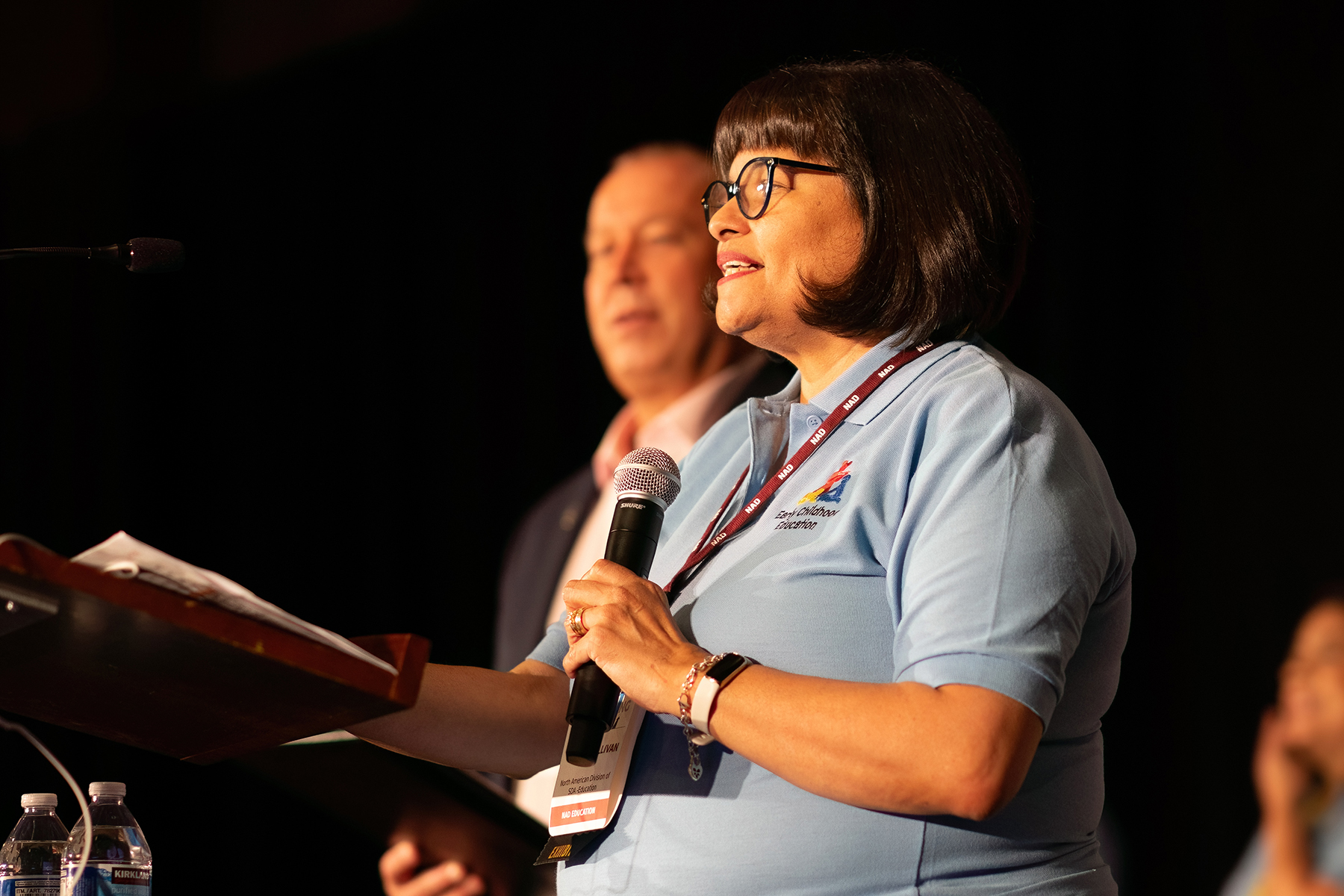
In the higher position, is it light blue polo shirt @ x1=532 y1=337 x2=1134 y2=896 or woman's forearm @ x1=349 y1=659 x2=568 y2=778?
light blue polo shirt @ x1=532 y1=337 x2=1134 y2=896

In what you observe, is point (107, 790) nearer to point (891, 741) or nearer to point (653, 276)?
point (891, 741)

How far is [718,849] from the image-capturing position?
3.92 feet

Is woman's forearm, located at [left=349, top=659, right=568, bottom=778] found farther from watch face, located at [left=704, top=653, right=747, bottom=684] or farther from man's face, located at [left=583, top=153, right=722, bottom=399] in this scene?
man's face, located at [left=583, top=153, right=722, bottom=399]

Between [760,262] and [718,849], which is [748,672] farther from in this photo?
[760,262]

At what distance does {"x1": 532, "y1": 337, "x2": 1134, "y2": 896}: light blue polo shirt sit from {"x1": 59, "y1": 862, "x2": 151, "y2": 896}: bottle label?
469 mm

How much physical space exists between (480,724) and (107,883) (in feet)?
1.40

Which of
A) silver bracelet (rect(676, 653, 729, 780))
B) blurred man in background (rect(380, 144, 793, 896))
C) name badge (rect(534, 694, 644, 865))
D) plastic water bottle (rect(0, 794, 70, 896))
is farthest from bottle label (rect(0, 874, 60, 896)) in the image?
blurred man in background (rect(380, 144, 793, 896))

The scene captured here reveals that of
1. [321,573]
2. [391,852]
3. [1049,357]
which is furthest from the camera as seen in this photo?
[321,573]

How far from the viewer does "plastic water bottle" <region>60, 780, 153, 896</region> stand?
1306mm

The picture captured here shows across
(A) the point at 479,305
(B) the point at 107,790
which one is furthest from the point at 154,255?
(A) the point at 479,305

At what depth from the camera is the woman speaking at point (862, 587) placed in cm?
109

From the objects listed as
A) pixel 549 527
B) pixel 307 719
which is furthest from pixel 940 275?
pixel 549 527

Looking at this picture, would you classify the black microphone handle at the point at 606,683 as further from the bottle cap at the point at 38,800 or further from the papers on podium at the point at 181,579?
the bottle cap at the point at 38,800

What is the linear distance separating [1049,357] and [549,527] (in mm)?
1369
